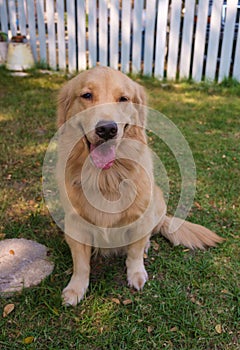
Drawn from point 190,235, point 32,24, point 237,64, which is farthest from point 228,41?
point 190,235

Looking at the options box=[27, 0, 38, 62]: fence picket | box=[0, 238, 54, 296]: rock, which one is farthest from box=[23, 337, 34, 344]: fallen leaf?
box=[27, 0, 38, 62]: fence picket

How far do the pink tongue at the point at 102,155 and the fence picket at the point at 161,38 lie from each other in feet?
14.3

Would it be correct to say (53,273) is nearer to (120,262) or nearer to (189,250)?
(120,262)

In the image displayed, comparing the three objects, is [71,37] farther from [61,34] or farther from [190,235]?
[190,235]


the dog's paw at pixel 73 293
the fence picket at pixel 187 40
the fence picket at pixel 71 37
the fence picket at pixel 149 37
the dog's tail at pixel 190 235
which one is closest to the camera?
the dog's paw at pixel 73 293

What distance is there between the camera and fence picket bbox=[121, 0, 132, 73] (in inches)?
231

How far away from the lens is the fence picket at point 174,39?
18.9ft

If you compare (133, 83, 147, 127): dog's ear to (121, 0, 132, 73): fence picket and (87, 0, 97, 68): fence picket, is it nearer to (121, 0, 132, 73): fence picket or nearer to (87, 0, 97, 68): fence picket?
(121, 0, 132, 73): fence picket

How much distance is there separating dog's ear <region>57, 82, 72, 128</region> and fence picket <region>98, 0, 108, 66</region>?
13.4ft

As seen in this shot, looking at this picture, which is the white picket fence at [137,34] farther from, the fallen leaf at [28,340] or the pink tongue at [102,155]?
the fallen leaf at [28,340]

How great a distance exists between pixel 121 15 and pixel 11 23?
1901 millimetres

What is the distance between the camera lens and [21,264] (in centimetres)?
236

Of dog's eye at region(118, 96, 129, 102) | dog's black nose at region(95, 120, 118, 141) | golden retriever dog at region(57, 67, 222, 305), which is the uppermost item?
dog's eye at region(118, 96, 129, 102)

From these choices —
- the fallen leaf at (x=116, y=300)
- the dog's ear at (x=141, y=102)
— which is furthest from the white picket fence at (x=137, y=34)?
the fallen leaf at (x=116, y=300)
